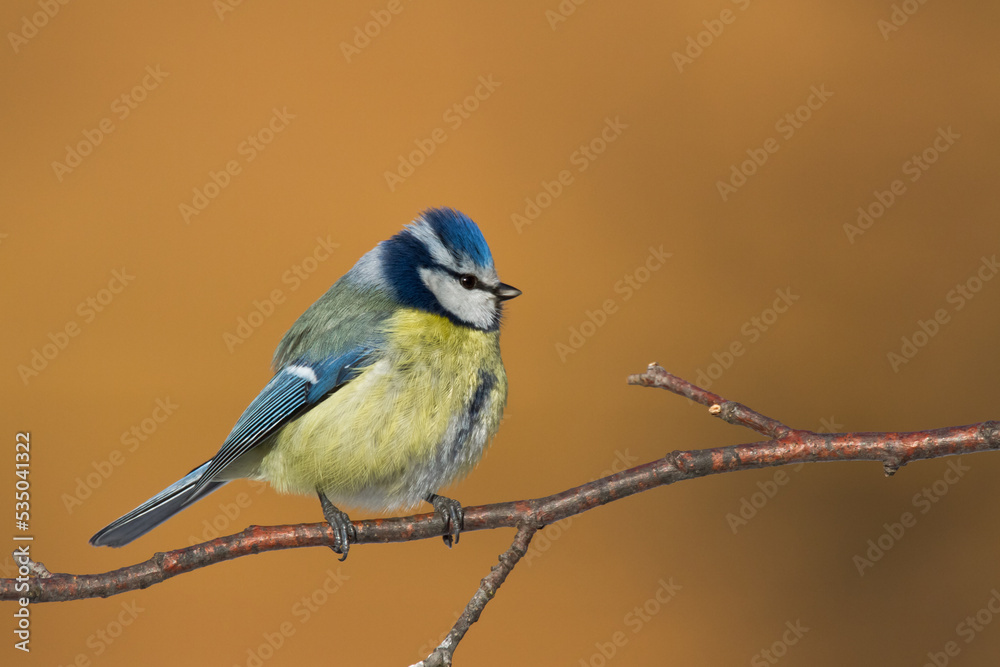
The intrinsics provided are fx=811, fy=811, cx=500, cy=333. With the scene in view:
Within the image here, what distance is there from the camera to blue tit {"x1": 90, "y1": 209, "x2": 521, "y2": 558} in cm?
101

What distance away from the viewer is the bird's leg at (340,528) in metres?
0.92

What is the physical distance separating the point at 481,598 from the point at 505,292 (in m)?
0.49

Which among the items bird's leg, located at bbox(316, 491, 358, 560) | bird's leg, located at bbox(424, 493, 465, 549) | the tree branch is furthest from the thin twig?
bird's leg, located at bbox(316, 491, 358, 560)

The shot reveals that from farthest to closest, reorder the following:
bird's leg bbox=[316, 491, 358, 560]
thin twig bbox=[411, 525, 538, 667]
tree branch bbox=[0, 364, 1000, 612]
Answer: bird's leg bbox=[316, 491, 358, 560]
tree branch bbox=[0, 364, 1000, 612]
thin twig bbox=[411, 525, 538, 667]

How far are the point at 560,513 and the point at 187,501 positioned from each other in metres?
0.56

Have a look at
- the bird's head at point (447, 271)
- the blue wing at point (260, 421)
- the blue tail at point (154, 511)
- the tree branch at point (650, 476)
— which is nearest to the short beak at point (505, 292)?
the bird's head at point (447, 271)

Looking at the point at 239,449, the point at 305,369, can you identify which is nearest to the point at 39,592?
the point at 239,449

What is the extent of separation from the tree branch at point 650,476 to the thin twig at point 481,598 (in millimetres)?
22

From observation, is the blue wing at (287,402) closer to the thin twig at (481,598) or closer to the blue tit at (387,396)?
the blue tit at (387,396)

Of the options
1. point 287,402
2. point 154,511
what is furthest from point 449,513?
point 154,511

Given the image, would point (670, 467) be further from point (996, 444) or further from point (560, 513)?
point (996, 444)

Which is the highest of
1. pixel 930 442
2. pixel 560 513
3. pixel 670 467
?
pixel 930 442

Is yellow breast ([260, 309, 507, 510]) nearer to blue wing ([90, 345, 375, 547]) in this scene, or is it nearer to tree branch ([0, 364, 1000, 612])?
blue wing ([90, 345, 375, 547])

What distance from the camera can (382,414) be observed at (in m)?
1.01
